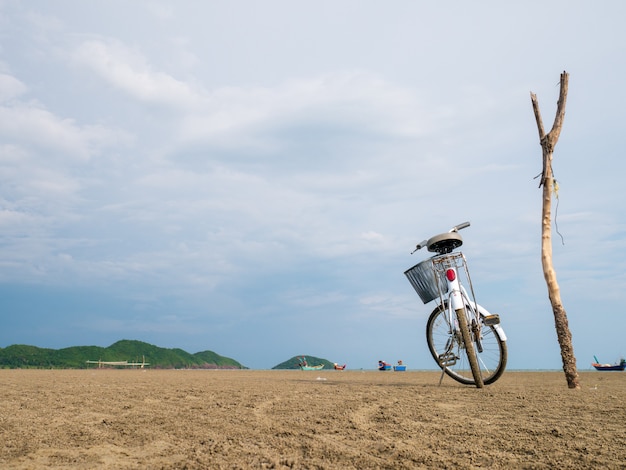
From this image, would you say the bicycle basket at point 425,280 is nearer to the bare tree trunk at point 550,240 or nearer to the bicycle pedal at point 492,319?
the bicycle pedal at point 492,319

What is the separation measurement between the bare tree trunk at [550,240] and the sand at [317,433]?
9.35 feet

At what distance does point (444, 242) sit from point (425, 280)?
1.14 m

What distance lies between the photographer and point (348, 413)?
6961 mm

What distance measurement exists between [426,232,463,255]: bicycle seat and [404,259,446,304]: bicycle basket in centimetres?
35

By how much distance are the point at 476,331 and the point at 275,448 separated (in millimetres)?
7062

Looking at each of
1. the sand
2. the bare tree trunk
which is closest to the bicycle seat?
the bare tree trunk

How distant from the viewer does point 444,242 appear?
11148mm

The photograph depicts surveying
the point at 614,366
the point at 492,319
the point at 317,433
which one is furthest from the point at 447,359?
the point at 614,366

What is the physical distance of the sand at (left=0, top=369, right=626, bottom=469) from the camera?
4371 millimetres

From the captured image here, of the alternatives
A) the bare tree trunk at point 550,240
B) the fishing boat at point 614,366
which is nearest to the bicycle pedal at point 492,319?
A: the bare tree trunk at point 550,240

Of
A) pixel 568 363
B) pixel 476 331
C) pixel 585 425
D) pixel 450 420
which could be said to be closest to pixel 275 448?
pixel 450 420

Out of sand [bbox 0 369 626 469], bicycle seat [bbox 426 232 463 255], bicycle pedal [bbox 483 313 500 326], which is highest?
bicycle seat [bbox 426 232 463 255]

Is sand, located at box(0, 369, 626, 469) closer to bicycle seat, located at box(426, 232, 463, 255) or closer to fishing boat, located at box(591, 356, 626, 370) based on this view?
bicycle seat, located at box(426, 232, 463, 255)

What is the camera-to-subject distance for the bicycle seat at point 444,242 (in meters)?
11.0
